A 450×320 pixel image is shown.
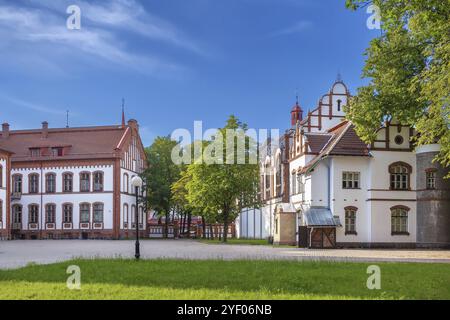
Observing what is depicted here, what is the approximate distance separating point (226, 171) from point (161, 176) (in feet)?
65.9

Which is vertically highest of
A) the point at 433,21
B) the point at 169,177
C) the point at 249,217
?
the point at 433,21

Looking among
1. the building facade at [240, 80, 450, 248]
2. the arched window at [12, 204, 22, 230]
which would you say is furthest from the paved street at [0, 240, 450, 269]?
the arched window at [12, 204, 22, 230]

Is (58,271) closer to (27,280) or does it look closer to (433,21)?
(27,280)

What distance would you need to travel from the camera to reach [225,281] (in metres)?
13.6

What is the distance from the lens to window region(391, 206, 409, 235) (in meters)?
36.1

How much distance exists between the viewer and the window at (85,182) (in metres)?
60.4

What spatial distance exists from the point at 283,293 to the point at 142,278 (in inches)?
151

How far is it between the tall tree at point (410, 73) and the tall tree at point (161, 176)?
33135 millimetres

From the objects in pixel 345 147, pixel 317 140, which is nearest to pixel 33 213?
pixel 317 140

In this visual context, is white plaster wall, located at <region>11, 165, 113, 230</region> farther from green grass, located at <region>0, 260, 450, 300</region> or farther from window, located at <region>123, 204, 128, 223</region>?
green grass, located at <region>0, 260, 450, 300</region>

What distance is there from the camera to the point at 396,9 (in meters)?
23.2

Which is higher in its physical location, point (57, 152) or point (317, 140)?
point (57, 152)

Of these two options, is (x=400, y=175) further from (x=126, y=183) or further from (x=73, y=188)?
(x=73, y=188)
